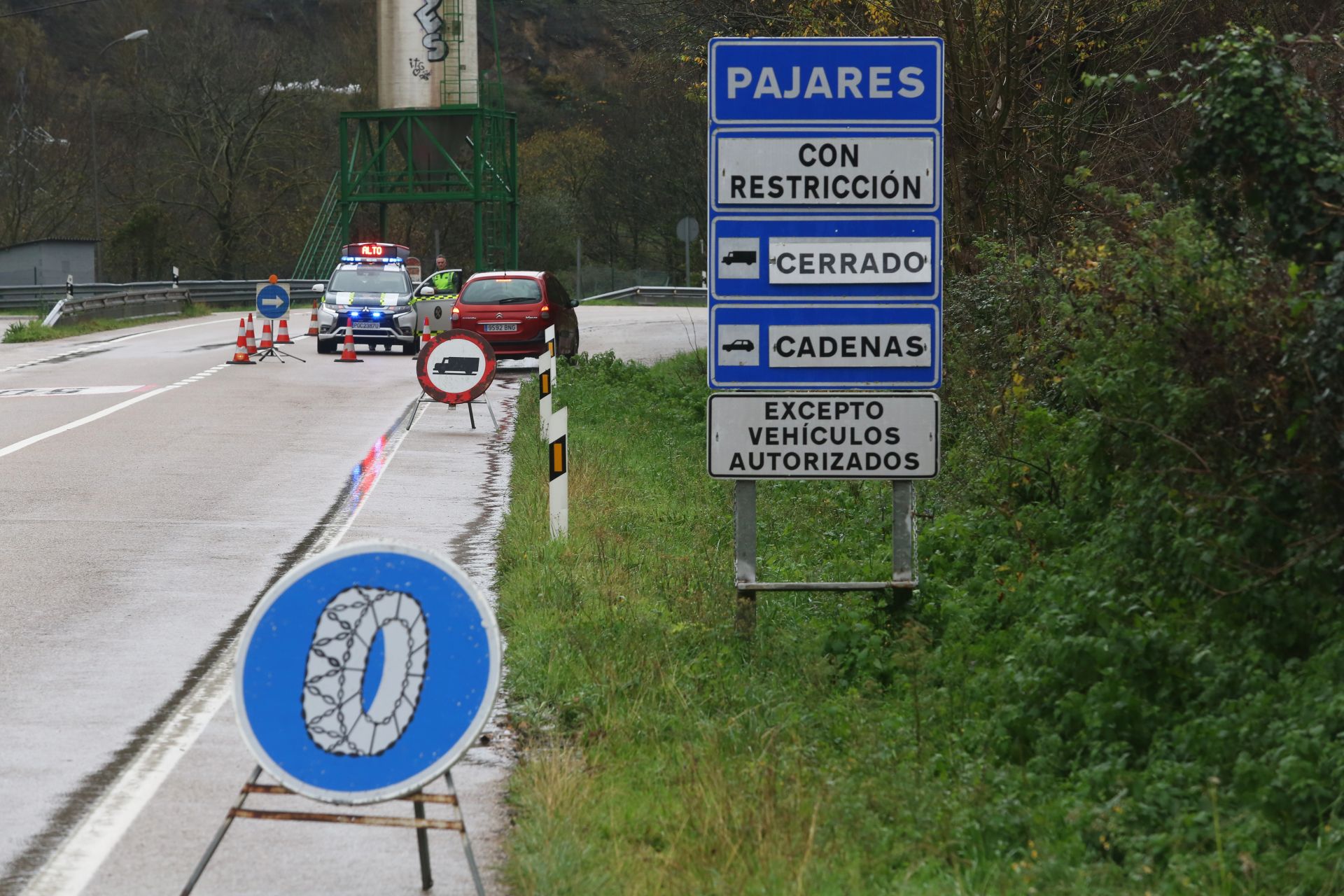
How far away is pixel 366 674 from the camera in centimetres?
510

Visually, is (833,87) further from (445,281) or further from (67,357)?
(445,281)

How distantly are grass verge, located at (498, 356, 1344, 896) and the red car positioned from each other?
17978 mm

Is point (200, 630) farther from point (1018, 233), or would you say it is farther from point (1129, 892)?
point (1018, 233)

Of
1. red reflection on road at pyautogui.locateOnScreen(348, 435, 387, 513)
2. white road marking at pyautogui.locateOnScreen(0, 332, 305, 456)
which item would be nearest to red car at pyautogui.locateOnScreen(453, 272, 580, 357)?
white road marking at pyautogui.locateOnScreen(0, 332, 305, 456)

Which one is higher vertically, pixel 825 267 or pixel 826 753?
pixel 825 267

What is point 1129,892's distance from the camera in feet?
16.5

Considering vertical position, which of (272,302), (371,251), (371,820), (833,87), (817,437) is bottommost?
(371,820)

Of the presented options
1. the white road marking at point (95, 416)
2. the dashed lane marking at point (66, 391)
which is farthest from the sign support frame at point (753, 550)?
the dashed lane marking at point (66, 391)

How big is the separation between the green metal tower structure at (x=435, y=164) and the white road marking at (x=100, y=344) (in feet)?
46.7

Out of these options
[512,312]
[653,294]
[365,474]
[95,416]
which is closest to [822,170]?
[365,474]

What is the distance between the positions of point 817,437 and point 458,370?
1119 cm

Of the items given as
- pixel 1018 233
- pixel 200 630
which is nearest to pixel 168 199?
pixel 1018 233

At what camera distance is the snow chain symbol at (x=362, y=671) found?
509 cm

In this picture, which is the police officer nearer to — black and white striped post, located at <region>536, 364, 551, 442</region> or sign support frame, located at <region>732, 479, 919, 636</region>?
black and white striped post, located at <region>536, 364, 551, 442</region>
